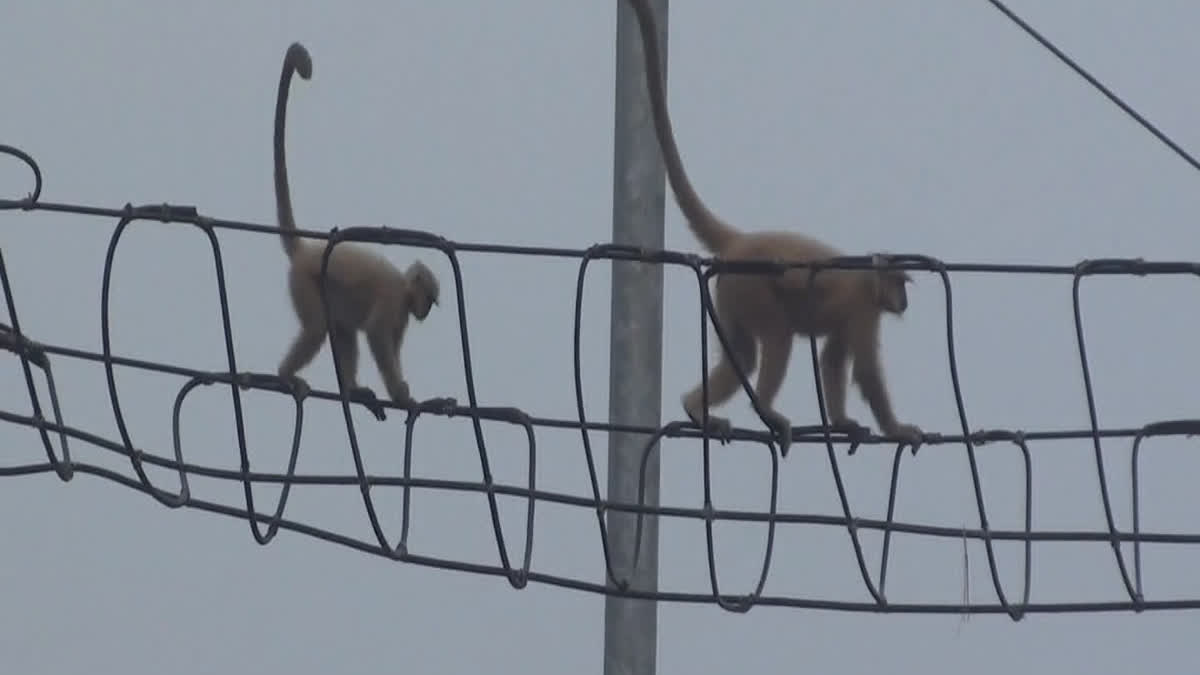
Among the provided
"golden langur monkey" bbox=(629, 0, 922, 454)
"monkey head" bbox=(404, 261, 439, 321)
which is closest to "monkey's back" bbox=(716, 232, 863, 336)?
"golden langur monkey" bbox=(629, 0, 922, 454)

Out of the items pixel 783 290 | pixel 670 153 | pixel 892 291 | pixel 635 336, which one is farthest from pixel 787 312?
pixel 635 336

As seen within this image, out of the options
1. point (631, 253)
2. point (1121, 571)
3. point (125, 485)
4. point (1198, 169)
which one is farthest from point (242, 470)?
point (1198, 169)

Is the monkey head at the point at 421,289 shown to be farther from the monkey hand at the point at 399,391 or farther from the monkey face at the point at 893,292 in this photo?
the monkey face at the point at 893,292

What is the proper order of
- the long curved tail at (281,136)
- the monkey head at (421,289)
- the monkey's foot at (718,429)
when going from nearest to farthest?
the monkey's foot at (718,429) → the long curved tail at (281,136) → the monkey head at (421,289)

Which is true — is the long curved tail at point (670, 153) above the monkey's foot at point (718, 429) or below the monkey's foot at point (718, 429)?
above

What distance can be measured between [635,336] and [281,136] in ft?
5.75

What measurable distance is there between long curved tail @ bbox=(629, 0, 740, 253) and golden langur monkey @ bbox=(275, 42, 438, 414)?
0.85 meters

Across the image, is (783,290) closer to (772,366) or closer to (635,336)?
(772,366)

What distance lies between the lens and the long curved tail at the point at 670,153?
3908mm

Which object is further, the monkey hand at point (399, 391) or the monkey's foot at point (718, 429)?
the monkey hand at point (399, 391)

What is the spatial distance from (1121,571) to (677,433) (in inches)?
31.1

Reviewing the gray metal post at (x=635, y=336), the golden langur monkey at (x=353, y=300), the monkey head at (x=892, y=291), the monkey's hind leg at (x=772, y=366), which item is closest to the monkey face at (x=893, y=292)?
the monkey head at (x=892, y=291)

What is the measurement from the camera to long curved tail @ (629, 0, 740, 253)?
12.8ft

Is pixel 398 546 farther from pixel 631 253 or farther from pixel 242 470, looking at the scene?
pixel 631 253
